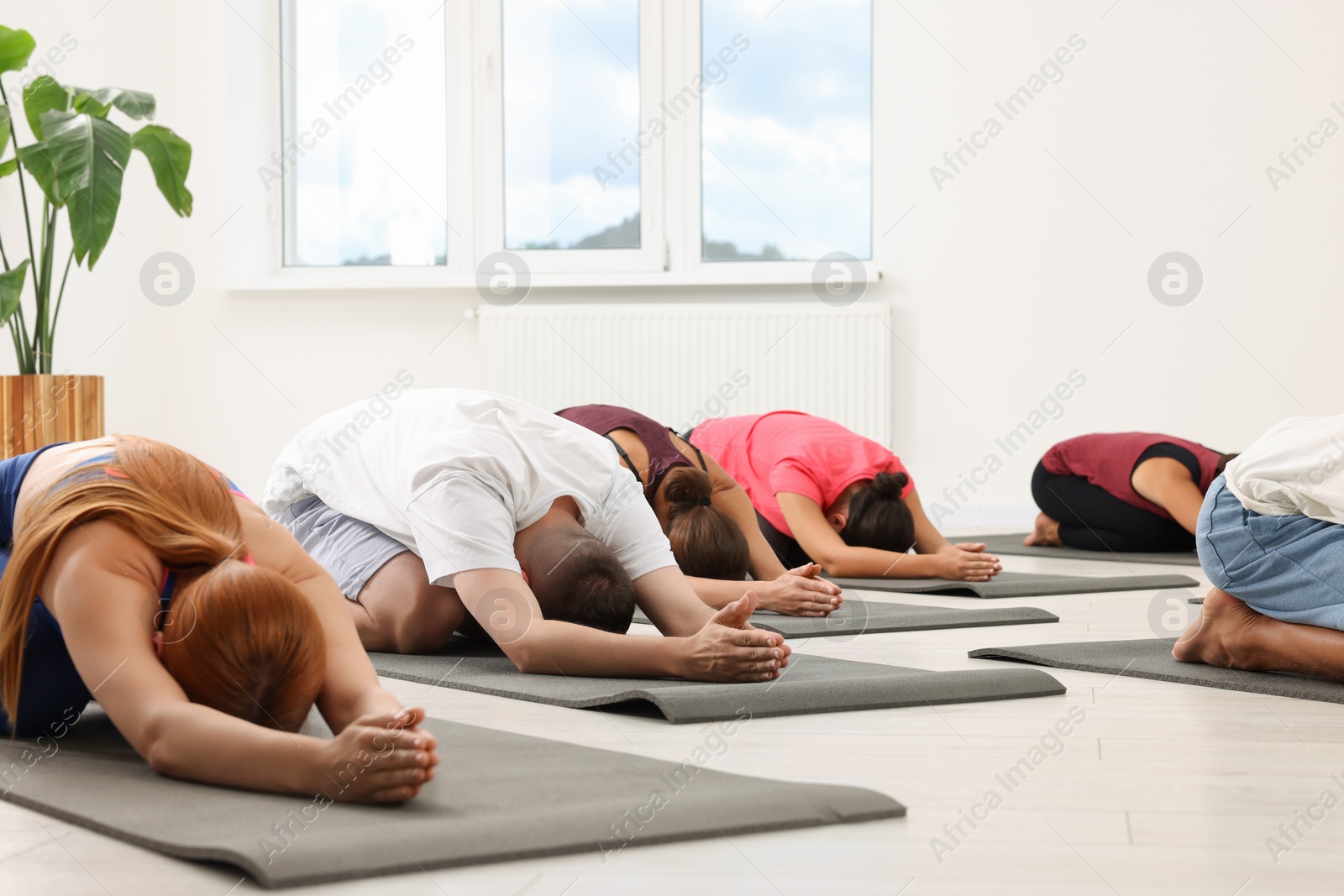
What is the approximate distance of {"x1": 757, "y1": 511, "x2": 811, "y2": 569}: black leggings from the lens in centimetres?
358

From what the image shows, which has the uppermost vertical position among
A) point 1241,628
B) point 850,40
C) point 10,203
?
point 850,40

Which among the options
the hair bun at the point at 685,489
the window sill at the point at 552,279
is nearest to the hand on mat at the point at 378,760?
the hair bun at the point at 685,489

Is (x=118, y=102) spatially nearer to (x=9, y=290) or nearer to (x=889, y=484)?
(x=9, y=290)

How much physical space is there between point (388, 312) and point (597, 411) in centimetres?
302

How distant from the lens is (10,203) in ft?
15.8

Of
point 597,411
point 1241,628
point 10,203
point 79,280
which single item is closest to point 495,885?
point 1241,628

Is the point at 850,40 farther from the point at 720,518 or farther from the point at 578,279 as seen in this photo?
the point at 720,518

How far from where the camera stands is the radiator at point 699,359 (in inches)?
216

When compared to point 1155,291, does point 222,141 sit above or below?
above

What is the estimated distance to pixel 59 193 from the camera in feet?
12.7

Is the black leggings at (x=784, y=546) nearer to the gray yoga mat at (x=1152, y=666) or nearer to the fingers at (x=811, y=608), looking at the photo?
the fingers at (x=811, y=608)

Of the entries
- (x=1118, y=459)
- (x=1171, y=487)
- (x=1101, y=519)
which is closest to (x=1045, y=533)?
(x=1101, y=519)

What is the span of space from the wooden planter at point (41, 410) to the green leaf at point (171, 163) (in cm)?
64

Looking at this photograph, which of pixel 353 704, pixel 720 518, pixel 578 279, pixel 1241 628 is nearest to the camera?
pixel 353 704
